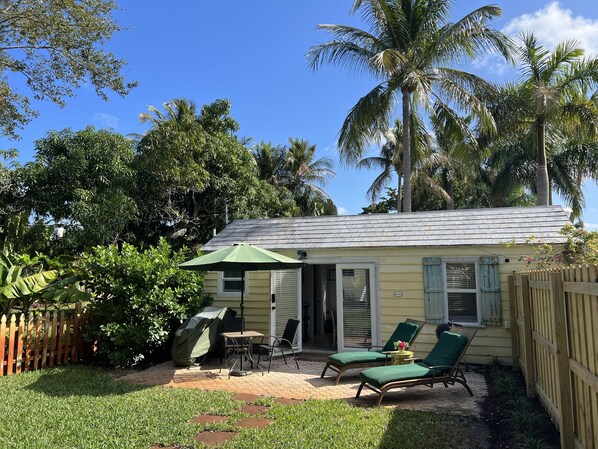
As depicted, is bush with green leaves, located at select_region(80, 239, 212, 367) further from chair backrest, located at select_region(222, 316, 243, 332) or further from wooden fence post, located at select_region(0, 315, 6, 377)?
wooden fence post, located at select_region(0, 315, 6, 377)

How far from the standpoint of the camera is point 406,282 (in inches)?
382

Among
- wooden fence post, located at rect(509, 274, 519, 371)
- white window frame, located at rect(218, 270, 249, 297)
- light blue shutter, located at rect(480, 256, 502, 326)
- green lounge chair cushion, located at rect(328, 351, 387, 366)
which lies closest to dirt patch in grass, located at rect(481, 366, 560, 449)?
wooden fence post, located at rect(509, 274, 519, 371)

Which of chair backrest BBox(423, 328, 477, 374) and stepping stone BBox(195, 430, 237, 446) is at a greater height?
chair backrest BBox(423, 328, 477, 374)

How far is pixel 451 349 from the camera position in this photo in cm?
693

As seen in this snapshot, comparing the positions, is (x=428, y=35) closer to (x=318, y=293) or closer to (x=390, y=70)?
(x=390, y=70)

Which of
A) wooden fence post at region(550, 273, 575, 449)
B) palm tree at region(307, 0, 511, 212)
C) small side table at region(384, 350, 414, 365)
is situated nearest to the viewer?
wooden fence post at region(550, 273, 575, 449)

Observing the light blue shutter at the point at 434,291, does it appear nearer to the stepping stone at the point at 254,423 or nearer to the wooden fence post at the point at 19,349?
the stepping stone at the point at 254,423

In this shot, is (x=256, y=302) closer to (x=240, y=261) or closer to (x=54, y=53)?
(x=240, y=261)

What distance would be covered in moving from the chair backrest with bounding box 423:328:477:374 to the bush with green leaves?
522 cm

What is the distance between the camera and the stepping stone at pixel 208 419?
5312 millimetres

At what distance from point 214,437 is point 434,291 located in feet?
20.2

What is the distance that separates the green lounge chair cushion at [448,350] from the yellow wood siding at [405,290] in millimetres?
2309

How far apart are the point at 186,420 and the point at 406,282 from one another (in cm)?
597

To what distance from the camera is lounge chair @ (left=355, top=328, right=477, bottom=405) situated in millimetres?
6270
